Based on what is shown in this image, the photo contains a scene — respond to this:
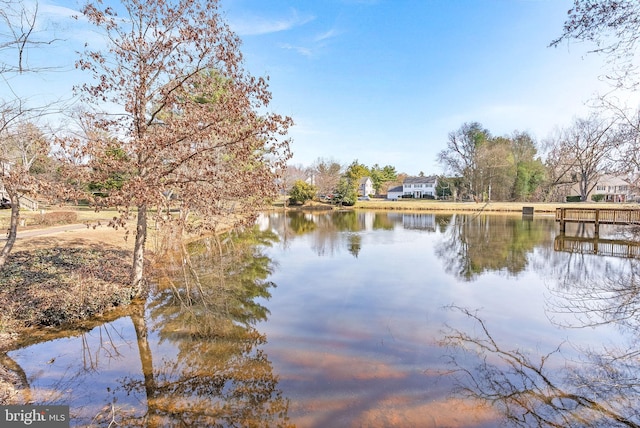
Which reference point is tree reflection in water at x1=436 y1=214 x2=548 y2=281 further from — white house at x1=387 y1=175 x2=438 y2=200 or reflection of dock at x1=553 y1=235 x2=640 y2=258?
white house at x1=387 y1=175 x2=438 y2=200

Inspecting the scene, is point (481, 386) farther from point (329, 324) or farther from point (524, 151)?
point (524, 151)

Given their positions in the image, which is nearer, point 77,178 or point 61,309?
point 77,178

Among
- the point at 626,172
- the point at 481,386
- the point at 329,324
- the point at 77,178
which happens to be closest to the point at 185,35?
Answer: the point at 77,178

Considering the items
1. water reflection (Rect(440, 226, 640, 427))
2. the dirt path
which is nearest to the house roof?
water reflection (Rect(440, 226, 640, 427))

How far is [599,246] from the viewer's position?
17922 millimetres

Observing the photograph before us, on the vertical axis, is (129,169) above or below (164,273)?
above

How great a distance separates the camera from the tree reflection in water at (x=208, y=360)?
4363mm

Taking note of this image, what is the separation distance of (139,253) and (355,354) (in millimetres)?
6392

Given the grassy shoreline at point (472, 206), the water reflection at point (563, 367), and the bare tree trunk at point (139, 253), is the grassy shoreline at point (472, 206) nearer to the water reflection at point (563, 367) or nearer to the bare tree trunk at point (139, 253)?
the water reflection at point (563, 367)

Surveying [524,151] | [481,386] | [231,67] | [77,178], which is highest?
[524,151]

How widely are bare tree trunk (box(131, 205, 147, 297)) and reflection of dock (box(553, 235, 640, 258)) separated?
19219 mm

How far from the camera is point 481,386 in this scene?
16.8 ft

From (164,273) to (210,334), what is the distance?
567 centimetres

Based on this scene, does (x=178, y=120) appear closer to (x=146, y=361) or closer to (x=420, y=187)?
(x=146, y=361)
